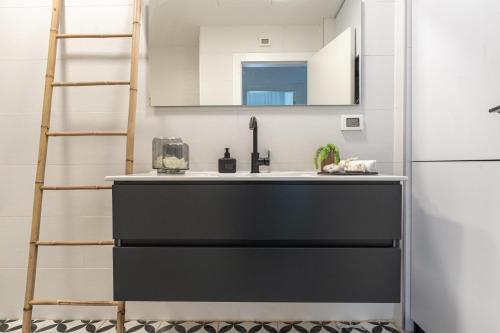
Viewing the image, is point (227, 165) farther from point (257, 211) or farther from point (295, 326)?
point (295, 326)

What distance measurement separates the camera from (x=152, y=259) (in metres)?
1.21

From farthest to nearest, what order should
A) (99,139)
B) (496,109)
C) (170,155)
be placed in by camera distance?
(99,139)
(170,155)
(496,109)

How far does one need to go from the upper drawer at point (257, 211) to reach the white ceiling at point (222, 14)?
937 millimetres

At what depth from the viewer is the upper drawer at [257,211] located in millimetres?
1180

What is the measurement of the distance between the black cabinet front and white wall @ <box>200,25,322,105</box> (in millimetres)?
712

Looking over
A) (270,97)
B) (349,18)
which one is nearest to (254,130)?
(270,97)

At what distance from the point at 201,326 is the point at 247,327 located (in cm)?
24

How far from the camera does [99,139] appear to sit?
1781 millimetres

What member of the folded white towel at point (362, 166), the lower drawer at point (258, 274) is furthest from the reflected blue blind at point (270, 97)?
the lower drawer at point (258, 274)

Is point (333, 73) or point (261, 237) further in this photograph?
point (333, 73)

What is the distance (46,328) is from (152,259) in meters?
1.00

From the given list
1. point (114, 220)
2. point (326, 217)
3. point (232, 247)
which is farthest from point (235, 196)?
point (114, 220)

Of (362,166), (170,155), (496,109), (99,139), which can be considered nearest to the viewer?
(496,109)

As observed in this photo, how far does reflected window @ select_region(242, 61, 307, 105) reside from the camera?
1732 millimetres
